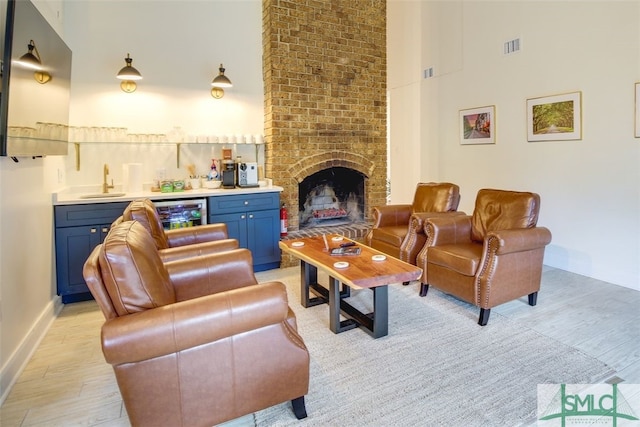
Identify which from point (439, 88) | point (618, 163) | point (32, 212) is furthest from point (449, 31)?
point (32, 212)

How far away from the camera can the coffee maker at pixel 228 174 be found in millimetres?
4477

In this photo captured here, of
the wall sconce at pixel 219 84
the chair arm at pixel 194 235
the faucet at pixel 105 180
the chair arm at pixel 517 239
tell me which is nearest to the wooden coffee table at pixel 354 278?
the chair arm at pixel 194 235

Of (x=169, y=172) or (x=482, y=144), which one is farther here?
(x=482, y=144)

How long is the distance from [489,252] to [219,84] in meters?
3.49

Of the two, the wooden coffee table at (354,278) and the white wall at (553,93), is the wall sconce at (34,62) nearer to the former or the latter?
the wooden coffee table at (354,278)

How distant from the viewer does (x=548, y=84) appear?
14.1 feet

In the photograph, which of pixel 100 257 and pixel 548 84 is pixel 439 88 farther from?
pixel 100 257

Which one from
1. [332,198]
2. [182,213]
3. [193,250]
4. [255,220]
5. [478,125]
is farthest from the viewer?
[332,198]

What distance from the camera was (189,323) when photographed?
1567 mm

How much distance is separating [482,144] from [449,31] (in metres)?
1.75

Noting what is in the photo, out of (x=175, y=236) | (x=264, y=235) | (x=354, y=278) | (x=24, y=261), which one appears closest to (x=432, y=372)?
(x=354, y=278)

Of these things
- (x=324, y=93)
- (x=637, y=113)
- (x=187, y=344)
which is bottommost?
(x=187, y=344)

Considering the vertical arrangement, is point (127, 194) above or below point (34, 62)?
below
